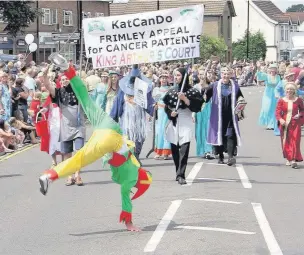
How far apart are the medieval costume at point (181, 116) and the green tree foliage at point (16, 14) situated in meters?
35.7

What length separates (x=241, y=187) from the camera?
12.2 metres

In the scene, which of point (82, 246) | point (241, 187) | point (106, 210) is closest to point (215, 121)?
point (241, 187)

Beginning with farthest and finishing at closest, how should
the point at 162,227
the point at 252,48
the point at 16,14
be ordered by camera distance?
the point at 252,48, the point at 16,14, the point at 162,227

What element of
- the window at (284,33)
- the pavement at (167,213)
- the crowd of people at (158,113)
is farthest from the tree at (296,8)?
the pavement at (167,213)

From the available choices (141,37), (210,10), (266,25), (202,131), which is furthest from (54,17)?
(141,37)

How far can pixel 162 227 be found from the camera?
9.13 meters

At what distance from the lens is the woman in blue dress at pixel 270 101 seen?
74.8 feet

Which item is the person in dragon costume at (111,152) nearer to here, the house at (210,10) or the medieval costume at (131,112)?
the medieval costume at (131,112)

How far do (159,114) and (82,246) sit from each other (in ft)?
26.6

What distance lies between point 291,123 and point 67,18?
53.4 metres

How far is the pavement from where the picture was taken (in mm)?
8250

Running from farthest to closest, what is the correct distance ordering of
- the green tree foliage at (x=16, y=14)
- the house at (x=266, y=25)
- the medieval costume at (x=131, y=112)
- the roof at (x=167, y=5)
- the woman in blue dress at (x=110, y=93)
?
the house at (x=266, y=25), the roof at (x=167, y=5), the green tree foliage at (x=16, y=14), the woman in blue dress at (x=110, y=93), the medieval costume at (x=131, y=112)

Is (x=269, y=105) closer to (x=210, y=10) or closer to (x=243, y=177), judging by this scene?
(x=243, y=177)

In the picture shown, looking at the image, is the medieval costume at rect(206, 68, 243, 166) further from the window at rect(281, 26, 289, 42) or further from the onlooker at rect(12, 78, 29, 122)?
the window at rect(281, 26, 289, 42)
